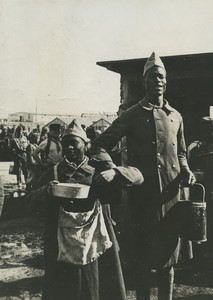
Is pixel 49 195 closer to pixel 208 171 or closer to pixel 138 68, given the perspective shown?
pixel 208 171

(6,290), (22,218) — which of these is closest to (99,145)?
(6,290)

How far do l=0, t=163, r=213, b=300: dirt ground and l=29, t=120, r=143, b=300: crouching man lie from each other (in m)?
1.04

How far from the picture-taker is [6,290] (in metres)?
4.12

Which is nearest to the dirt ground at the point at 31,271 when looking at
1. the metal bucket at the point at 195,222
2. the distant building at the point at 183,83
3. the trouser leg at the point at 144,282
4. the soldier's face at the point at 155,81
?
the trouser leg at the point at 144,282

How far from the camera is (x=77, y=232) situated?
9.28 ft

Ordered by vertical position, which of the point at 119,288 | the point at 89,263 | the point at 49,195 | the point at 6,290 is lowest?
the point at 6,290

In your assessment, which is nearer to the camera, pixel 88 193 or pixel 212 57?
pixel 88 193

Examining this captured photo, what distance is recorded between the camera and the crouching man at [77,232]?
2.80 meters

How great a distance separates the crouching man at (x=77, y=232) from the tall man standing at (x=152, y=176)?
0.63 ft

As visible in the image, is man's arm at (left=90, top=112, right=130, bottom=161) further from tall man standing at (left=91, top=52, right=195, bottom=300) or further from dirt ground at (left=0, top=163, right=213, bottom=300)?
dirt ground at (left=0, top=163, right=213, bottom=300)

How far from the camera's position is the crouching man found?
280 centimetres

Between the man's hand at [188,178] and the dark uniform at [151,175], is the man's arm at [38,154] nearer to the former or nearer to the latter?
the dark uniform at [151,175]

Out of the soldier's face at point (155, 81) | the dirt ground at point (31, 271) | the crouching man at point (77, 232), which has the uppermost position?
the soldier's face at point (155, 81)

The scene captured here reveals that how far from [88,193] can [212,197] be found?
7.93ft
